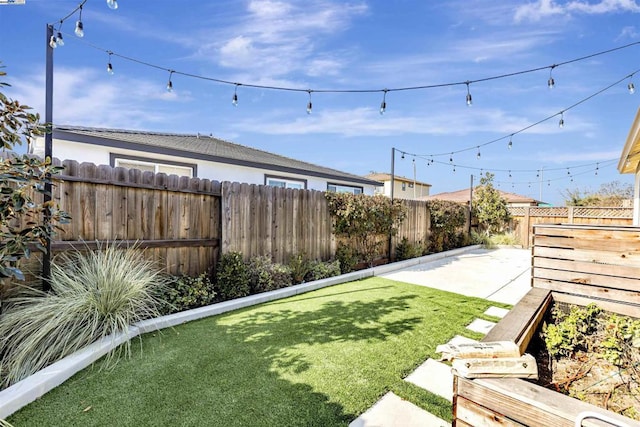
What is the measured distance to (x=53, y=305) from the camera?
2.74m

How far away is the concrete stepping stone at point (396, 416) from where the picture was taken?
6.10 ft

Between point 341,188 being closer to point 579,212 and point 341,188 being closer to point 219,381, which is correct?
point 579,212

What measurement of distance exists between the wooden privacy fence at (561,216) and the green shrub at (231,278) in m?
12.2

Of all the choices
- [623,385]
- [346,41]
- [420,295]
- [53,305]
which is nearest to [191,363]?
[53,305]

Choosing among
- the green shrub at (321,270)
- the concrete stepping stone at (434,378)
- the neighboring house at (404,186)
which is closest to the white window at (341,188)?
the green shrub at (321,270)

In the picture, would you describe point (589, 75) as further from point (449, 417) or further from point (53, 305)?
point (53, 305)

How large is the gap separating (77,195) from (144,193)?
71 centimetres

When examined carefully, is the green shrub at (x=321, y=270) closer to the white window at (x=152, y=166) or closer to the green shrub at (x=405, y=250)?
the green shrub at (x=405, y=250)

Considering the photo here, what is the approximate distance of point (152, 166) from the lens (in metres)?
7.21

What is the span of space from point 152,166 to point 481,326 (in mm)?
7627

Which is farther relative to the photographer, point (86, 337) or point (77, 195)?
point (77, 195)

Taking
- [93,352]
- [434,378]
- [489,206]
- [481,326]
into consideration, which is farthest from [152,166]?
[489,206]

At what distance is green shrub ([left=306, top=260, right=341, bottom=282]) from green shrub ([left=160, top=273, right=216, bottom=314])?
6.53ft

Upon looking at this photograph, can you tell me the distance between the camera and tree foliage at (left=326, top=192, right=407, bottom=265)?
6340 mm
